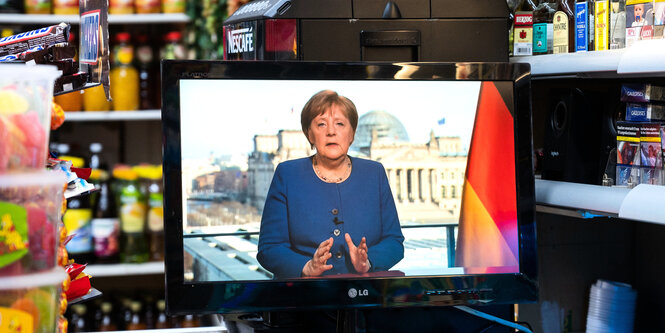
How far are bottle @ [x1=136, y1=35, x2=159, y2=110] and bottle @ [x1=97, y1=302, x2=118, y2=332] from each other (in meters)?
0.81

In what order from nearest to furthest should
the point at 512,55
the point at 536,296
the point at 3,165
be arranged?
the point at 3,165 < the point at 536,296 < the point at 512,55

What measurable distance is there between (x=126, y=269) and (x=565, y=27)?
80.0 inches

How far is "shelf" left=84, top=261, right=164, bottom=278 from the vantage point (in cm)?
305

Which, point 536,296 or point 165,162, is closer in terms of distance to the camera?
point 165,162

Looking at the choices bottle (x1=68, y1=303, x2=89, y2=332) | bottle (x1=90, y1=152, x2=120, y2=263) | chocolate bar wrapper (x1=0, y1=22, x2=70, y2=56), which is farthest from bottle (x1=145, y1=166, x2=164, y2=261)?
chocolate bar wrapper (x1=0, y1=22, x2=70, y2=56)

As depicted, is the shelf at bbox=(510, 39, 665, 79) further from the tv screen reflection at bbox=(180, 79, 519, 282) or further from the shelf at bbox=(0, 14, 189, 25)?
the shelf at bbox=(0, 14, 189, 25)

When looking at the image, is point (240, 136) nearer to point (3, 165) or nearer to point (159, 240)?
point (3, 165)

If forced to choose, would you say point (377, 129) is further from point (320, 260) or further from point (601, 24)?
point (601, 24)

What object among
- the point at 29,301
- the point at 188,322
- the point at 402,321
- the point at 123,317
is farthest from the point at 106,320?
the point at 29,301

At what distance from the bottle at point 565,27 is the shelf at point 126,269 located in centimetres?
192

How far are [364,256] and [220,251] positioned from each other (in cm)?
25

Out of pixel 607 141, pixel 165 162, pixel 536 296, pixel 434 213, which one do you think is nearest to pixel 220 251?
pixel 165 162

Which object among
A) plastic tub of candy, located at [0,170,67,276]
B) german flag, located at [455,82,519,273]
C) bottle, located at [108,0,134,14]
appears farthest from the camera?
bottle, located at [108,0,134,14]

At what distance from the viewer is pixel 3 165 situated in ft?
2.42
